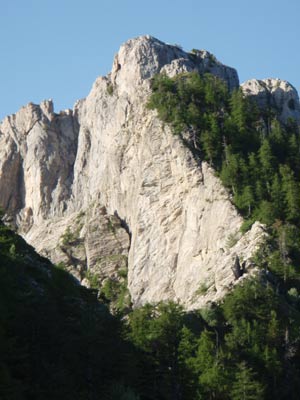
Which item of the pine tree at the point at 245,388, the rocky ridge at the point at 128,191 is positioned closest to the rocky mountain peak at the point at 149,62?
the rocky ridge at the point at 128,191

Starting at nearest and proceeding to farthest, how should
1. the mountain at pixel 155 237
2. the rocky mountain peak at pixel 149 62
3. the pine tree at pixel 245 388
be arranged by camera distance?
the mountain at pixel 155 237
the pine tree at pixel 245 388
the rocky mountain peak at pixel 149 62

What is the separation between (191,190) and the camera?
371 ft

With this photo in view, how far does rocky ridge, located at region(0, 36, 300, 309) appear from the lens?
106750 millimetres

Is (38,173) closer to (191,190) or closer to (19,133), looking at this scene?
(19,133)

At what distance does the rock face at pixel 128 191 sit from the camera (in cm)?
10694

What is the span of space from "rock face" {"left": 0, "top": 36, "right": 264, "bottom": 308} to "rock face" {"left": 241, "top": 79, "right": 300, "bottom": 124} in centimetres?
459

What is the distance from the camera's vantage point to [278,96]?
13925 cm

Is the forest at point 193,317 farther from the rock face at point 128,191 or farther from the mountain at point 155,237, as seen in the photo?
the rock face at point 128,191

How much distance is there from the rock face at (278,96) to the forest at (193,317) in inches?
192

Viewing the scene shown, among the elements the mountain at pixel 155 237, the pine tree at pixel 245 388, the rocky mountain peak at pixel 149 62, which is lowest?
the pine tree at pixel 245 388

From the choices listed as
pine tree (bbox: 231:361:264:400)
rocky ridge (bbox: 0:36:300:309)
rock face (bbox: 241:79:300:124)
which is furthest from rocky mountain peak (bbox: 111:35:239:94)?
pine tree (bbox: 231:361:264:400)

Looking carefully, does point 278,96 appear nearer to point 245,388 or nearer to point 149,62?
point 149,62

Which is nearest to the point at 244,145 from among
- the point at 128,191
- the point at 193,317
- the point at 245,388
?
the point at 128,191

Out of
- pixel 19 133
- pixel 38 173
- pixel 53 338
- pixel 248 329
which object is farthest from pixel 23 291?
pixel 19 133
